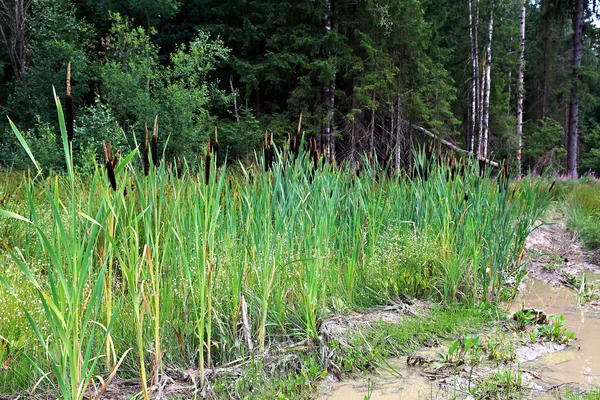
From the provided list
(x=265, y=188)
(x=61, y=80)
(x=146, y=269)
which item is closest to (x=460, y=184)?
(x=265, y=188)

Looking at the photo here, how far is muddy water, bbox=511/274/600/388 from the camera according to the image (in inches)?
89.4

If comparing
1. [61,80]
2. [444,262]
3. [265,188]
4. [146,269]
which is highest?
[61,80]

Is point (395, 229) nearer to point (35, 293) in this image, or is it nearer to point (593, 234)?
point (35, 293)

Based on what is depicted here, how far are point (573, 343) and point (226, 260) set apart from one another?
7.42ft

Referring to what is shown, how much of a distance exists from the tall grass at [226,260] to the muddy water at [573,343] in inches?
11.4

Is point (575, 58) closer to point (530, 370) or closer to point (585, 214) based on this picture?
point (585, 214)

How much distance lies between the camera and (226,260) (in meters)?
2.51

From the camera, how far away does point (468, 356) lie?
2.48m

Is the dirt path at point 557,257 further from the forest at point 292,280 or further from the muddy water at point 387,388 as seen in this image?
the muddy water at point 387,388

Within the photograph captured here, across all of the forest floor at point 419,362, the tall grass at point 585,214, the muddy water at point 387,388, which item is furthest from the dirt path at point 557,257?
the muddy water at point 387,388

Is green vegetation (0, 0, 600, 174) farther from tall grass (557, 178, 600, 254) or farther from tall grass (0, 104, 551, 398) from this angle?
tall grass (0, 104, 551, 398)

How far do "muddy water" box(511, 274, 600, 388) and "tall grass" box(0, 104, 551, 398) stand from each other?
29 cm

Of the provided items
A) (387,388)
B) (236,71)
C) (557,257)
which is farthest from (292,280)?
(236,71)

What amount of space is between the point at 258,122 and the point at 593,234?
8.90 metres
